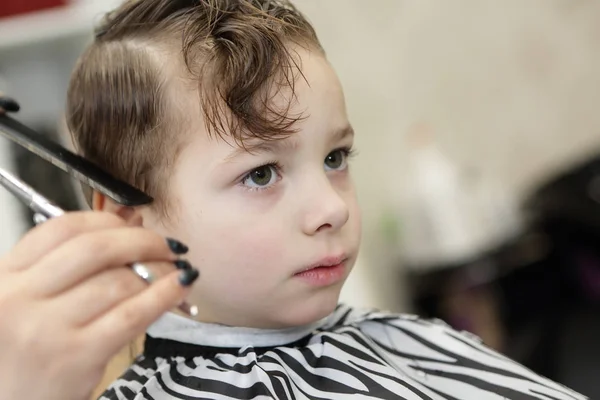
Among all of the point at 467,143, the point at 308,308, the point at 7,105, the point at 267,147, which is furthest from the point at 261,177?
the point at 467,143

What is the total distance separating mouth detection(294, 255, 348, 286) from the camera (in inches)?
23.1

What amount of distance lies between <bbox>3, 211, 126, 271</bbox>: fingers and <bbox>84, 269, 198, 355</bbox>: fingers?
5 centimetres

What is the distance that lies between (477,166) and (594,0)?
1.84 feet

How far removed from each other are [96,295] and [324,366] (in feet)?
1.08

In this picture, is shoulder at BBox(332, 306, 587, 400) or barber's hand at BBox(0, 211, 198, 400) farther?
shoulder at BBox(332, 306, 587, 400)

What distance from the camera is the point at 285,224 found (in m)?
0.57

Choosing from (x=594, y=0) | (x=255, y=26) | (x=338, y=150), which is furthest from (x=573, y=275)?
(x=255, y=26)

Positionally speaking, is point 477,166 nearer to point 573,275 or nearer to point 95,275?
point 573,275

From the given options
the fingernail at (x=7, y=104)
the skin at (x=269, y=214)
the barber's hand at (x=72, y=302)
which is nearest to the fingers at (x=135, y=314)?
the barber's hand at (x=72, y=302)

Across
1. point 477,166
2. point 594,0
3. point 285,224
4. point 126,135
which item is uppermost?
point 594,0

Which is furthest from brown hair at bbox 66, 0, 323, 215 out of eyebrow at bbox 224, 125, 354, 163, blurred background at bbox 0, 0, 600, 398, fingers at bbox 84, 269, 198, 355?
blurred background at bbox 0, 0, 600, 398

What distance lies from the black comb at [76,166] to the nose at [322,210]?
145mm

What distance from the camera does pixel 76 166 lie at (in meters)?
0.53

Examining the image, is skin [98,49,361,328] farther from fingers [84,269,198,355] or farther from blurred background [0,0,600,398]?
blurred background [0,0,600,398]
